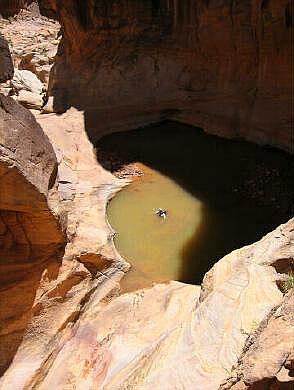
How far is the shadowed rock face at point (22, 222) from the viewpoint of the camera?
16.1 feet

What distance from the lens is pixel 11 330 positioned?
5199mm

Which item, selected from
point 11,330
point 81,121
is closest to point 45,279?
point 11,330

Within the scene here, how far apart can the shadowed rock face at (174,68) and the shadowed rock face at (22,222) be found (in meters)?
4.91

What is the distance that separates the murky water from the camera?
22.3ft

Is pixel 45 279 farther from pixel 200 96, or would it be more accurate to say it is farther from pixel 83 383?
pixel 200 96

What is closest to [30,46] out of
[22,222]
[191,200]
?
[191,200]

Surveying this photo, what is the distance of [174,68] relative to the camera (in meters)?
10.8

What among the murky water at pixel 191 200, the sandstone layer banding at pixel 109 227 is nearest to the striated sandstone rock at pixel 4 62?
the sandstone layer banding at pixel 109 227

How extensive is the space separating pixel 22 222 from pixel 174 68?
6.53 m

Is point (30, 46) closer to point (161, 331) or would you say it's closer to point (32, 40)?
point (32, 40)

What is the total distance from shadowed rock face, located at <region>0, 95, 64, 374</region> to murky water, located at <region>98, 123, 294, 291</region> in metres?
1.27

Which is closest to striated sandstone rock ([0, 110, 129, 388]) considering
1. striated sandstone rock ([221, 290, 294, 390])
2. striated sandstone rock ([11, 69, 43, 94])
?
striated sandstone rock ([221, 290, 294, 390])

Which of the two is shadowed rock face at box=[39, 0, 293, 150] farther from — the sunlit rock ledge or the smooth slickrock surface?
the sunlit rock ledge

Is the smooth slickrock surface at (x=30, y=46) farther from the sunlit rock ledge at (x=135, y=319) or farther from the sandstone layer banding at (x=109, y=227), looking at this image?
the sunlit rock ledge at (x=135, y=319)
